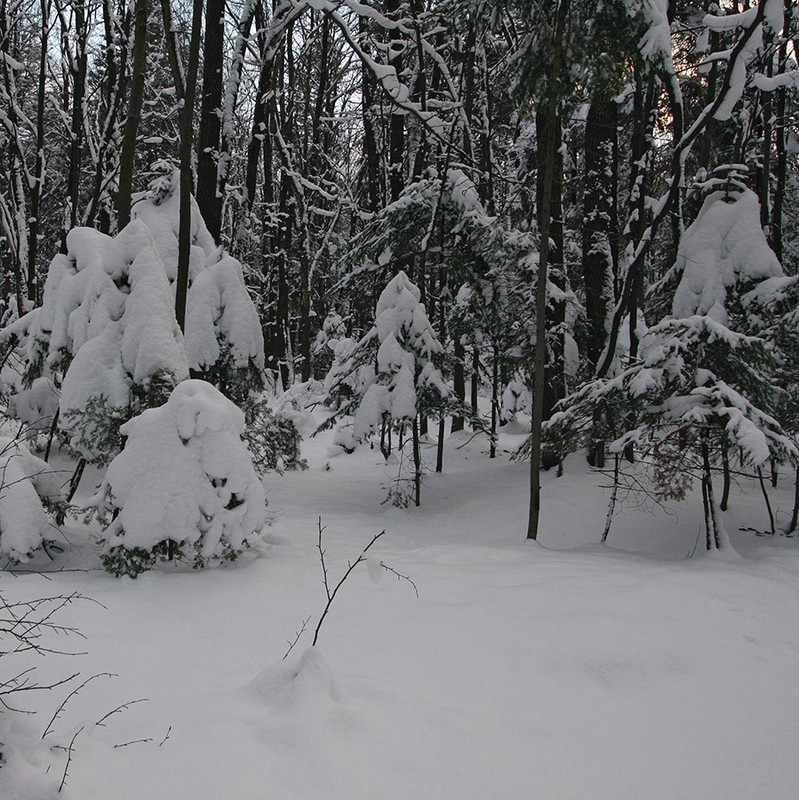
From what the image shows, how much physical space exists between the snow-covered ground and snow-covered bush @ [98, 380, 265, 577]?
290 millimetres

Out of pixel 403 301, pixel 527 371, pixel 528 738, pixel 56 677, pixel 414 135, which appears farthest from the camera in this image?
pixel 414 135

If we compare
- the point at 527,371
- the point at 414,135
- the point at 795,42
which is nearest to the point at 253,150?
the point at 414,135

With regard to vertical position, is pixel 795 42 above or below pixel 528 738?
above

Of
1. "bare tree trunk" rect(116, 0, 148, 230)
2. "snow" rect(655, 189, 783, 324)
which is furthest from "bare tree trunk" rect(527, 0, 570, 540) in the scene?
"bare tree trunk" rect(116, 0, 148, 230)

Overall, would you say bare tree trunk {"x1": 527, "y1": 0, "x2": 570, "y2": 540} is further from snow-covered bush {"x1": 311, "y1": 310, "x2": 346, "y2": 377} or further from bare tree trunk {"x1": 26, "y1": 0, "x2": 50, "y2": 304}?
bare tree trunk {"x1": 26, "y1": 0, "x2": 50, "y2": 304}

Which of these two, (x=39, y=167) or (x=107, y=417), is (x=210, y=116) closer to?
(x=107, y=417)

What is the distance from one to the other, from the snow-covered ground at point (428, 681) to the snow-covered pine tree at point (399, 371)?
300 cm

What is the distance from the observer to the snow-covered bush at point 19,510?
5.43m

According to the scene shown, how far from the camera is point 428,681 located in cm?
364

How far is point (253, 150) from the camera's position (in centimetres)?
1387

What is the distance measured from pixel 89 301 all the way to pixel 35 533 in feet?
7.80

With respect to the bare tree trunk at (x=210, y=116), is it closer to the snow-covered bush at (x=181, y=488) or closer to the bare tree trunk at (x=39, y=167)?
the snow-covered bush at (x=181, y=488)

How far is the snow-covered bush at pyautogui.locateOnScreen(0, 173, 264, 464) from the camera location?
614 cm

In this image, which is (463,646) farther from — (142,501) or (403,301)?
(403,301)
